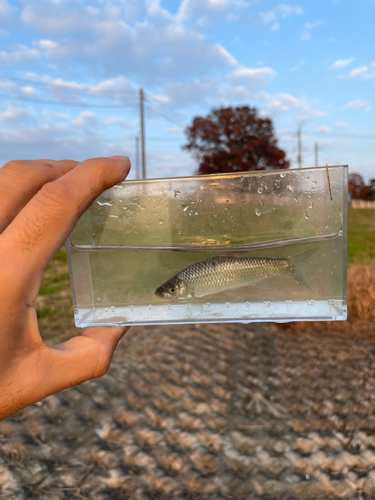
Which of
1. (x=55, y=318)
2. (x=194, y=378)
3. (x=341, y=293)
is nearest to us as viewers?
(x=341, y=293)

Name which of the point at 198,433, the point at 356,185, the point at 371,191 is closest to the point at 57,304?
the point at 198,433

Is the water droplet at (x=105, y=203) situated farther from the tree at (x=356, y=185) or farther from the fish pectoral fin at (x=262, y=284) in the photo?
the tree at (x=356, y=185)

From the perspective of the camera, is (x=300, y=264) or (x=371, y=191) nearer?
(x=300, y=264)

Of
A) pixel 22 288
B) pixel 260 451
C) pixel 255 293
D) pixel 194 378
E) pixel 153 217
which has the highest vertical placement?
pixel 153 217

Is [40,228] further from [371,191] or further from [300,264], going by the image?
[371,191]

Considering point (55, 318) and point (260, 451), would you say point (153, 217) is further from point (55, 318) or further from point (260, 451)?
point (55, 318)

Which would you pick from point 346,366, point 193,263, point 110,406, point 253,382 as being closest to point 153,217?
point 193,263

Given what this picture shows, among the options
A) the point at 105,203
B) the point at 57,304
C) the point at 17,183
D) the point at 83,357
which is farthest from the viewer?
Answer: the point at 57,304
